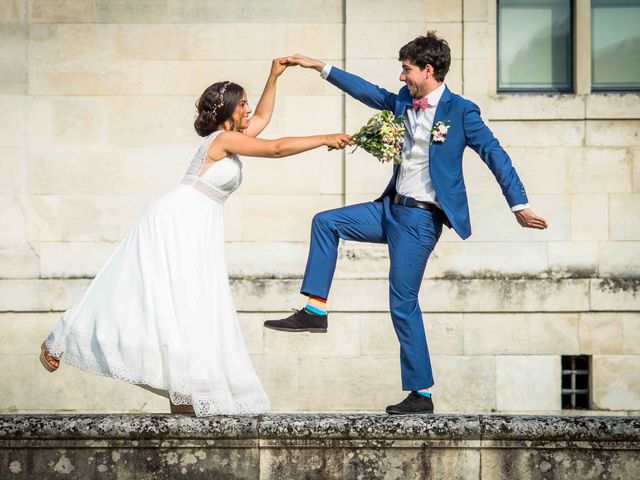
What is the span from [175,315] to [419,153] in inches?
63.0

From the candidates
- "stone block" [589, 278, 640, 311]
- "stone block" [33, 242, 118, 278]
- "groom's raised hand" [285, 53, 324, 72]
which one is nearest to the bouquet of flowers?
"groom's raised hand" [285, 53, 324, 72]

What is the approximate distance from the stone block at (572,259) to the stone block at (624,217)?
246mm

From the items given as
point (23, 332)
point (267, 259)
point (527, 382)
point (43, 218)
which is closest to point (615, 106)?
point (527, 382)

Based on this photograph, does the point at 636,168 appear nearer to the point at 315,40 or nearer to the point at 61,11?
the point at 315,40

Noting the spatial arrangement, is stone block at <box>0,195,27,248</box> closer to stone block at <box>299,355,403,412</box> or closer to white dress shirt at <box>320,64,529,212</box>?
stone block at <box>299,355,403,412</box>

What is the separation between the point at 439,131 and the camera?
266 inches

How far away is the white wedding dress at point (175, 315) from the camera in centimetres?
655

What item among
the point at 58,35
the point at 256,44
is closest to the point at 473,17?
the point at 256,44

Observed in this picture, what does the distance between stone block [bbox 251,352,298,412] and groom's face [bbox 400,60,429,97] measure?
152 inches

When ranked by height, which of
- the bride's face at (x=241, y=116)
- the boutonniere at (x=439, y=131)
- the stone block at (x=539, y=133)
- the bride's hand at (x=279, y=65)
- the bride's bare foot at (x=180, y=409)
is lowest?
the bride's bare foot at (x=180, y=409)

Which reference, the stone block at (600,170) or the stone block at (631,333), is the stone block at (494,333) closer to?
the stone block at (631,333)

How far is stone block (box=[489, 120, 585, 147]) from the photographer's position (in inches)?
409

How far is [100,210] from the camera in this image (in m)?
10.5

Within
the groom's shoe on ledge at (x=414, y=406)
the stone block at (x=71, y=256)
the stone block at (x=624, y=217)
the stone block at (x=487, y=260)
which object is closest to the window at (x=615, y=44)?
the stone block at (x=624, y=217)
